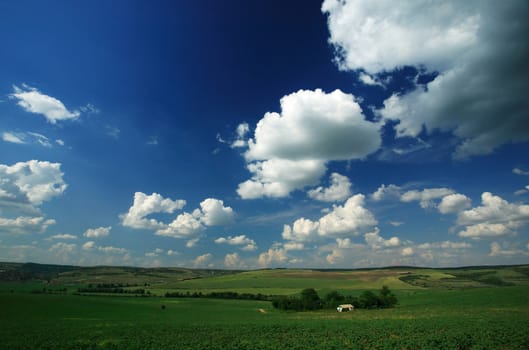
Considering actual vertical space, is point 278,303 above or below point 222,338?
below

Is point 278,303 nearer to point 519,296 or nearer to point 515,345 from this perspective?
point 519,296

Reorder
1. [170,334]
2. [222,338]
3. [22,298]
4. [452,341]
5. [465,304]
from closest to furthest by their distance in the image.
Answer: [452,341] → [222,338] → [170,334] → [465,304] → [22,298]

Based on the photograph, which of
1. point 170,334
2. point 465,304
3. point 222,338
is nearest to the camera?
point 222,338

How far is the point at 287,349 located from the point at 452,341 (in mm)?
17171

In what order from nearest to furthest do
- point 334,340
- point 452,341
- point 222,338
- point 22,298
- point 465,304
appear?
point 452,341 → point 334,340 → point 222,338 → point 465,304 → point 22,298

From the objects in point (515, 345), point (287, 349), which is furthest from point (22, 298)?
point (515, 345)

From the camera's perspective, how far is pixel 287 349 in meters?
31.7

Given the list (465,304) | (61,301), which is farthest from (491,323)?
(61,301)

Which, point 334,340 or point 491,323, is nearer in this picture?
point 334,340

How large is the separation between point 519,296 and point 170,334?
247 ft

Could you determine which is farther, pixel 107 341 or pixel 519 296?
pixel 519 296

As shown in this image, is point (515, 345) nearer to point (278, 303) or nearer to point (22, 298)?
point (278, 303)

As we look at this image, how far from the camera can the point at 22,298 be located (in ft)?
281

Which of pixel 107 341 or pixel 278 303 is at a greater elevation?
pixel 107 341
